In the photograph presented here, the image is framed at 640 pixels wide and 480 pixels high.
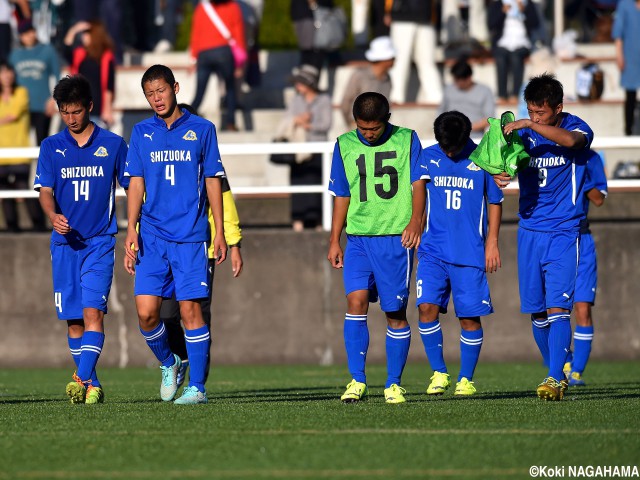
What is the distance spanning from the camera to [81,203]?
10.7 m

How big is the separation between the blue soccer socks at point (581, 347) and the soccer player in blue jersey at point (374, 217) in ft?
7.76

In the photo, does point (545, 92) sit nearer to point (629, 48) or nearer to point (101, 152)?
point (101, 152)

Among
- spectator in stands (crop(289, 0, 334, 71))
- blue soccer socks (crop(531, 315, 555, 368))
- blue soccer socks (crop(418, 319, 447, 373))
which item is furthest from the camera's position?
spectator in stands (crop(289, 0, 334, 71))

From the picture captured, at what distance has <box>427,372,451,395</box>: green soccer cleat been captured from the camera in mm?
10773

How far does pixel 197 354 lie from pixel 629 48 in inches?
427

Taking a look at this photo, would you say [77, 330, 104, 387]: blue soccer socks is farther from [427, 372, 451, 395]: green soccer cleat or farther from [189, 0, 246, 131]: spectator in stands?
[189, 0, 246, 131]: spectator in stands

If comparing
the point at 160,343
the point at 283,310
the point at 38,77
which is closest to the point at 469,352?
the point at 160,343

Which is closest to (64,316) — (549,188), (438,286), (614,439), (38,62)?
(438,286)

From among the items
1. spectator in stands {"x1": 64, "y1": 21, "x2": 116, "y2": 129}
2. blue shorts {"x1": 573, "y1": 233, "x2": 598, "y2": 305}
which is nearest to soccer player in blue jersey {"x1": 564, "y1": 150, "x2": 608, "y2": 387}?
blue shorts {"x1": 573, "y1": 233, "x2": 598, "y2": 305}

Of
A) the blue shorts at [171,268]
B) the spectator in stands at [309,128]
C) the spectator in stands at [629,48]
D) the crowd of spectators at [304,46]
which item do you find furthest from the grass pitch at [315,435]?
the spectator in stands at [629,48]

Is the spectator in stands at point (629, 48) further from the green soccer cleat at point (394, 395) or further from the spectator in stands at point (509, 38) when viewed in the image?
the green soccer cleat at point (394, 395)

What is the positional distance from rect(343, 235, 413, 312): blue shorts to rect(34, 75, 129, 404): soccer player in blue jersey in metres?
1.65

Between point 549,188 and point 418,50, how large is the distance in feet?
33.5

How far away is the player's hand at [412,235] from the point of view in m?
10.1
